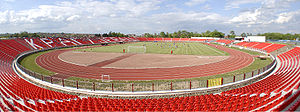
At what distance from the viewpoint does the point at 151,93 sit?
1267cm

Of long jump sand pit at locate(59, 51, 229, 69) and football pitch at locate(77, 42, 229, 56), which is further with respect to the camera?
football pitch at locate(77, 42, 229, 56)

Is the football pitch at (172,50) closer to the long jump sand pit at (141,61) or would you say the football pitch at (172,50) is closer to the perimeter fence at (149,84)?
the long jump sand pit at (141,61)

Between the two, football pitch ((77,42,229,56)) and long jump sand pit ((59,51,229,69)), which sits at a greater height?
football pitch ((77,42,229,56))

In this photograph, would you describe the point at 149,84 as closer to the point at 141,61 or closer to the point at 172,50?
the point at 141,61

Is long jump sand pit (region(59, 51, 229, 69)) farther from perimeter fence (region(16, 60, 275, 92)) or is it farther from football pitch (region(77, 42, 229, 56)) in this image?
perimeter fence (region(16, 60, 275, 92))

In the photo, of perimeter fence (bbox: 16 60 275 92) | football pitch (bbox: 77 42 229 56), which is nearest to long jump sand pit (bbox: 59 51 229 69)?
football pitch (bbox: 77 42 229 56)

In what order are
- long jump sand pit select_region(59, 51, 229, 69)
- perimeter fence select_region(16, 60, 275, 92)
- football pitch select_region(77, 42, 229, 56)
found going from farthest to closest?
football pitch select_region(77, 42, 229, 56), long jump sand pit select_region(59, 51, 229, 69), perimeter fence select_region(16, 60, 275, 92)

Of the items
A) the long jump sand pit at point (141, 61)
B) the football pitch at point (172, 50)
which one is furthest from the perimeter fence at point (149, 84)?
the football pitch at point (172, 50)

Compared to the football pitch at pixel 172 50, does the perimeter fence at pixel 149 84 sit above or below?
below

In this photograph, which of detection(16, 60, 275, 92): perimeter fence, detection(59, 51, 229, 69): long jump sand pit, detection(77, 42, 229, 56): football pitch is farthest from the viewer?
detection(77, 42, 229, 56): football pitch

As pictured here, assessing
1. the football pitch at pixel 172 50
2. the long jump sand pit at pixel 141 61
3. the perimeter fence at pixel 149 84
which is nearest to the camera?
the perimeter fence at pixel 149 84

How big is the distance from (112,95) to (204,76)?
11.5 meters

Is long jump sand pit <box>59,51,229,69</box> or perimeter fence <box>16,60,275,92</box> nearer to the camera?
perimeter fence <box>16,60,275,92</box>

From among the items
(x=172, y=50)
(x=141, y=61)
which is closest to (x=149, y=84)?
(x=141, y=61)
